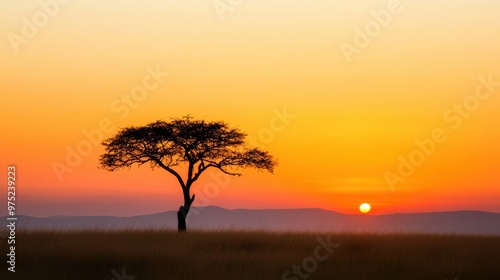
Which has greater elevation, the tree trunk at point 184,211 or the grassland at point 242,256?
the tree trunk at point 184,211

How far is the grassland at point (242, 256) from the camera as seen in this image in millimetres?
19469

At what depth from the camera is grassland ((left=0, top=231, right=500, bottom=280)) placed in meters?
19.5

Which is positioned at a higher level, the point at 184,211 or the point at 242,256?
the point at 184,211

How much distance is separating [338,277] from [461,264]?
478 centimetres

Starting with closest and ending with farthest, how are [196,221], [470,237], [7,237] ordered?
[7,237] → [470,237] → [196,221]

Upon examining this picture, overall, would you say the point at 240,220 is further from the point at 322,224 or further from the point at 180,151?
the point at 180,151

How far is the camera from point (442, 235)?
3103 centimetres

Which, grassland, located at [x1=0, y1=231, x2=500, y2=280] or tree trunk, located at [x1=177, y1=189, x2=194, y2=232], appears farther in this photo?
tree trunk, located at [x1=177, y1=189, x2=194, y2=232]

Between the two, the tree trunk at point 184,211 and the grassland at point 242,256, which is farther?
the tree trunk at point 184,211

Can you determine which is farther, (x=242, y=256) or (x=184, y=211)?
(x=184, y=211)

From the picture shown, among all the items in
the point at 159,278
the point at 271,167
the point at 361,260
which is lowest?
the point at 159,278

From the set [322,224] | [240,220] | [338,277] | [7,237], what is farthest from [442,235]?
[7,237]

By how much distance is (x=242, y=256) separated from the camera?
76.9 ft

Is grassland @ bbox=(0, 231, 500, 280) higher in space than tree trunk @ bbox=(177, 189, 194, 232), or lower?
lower
